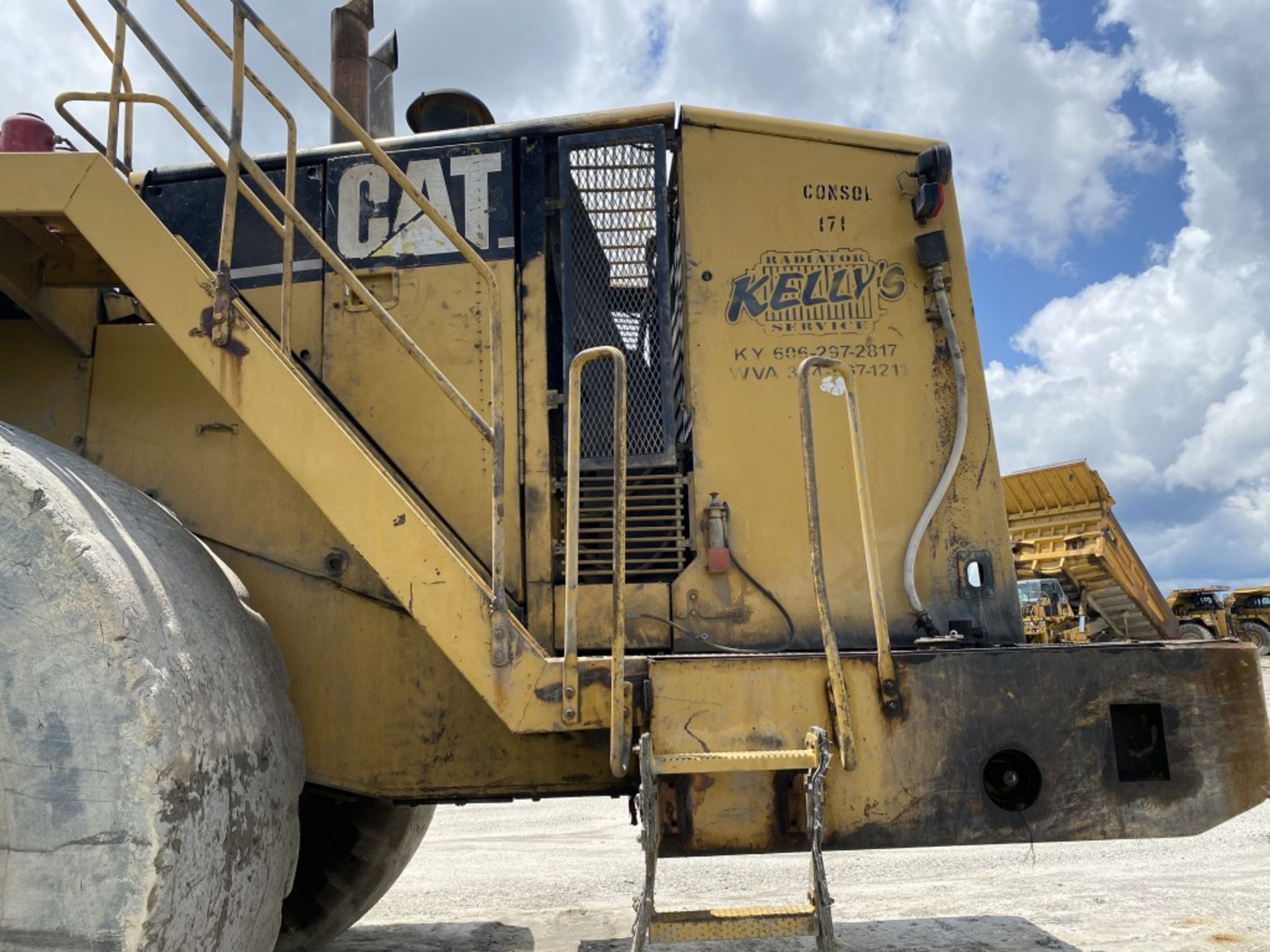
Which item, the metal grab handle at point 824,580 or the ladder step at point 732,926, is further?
the metal grab handle at point 824,580

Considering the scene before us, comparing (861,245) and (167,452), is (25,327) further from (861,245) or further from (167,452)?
(861,245)

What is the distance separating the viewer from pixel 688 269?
3697mm

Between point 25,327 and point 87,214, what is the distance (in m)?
1.03

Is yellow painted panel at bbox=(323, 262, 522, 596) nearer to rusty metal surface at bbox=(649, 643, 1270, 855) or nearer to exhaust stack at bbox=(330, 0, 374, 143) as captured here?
rusty metal surface at bbox=(649, 643, 1270, 855)

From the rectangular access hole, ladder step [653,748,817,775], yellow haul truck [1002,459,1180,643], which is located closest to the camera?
ladder step [653,748,817,775]

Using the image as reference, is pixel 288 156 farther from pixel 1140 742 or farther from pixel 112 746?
pixel 1140 742

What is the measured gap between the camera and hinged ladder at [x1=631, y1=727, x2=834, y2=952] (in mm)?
2572

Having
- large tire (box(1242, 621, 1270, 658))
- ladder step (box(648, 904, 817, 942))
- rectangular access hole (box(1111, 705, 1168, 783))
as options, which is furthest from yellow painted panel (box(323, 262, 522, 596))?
large tire (box(1242, 621, 1270, 658))

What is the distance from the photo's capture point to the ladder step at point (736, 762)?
8.82 feet

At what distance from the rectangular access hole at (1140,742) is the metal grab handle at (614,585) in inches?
57.4

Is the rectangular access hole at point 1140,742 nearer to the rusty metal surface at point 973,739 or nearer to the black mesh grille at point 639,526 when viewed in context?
the rusty metal surface at point 973,739

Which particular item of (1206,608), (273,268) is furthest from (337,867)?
(1206,608)

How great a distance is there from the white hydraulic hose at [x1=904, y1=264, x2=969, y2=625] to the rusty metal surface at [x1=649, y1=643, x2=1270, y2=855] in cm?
56

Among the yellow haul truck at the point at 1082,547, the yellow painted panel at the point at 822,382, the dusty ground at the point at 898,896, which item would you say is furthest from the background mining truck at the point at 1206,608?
the yellow painted panel at the point at 822,382
